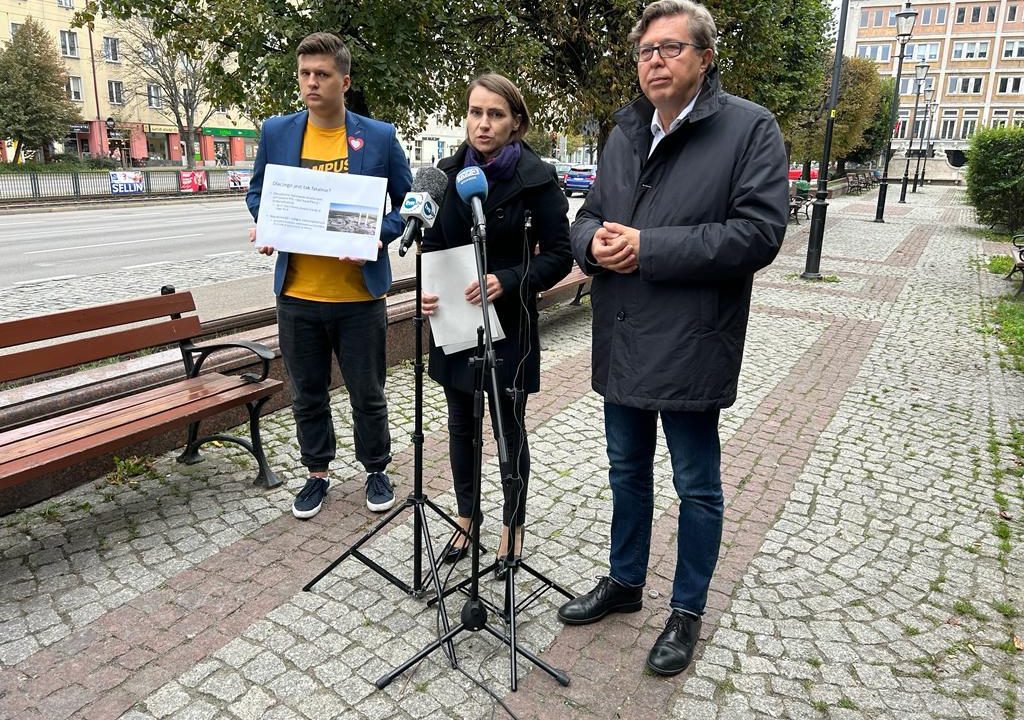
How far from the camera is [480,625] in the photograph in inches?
114

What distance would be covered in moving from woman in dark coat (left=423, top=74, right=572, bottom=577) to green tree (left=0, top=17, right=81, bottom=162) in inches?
1734

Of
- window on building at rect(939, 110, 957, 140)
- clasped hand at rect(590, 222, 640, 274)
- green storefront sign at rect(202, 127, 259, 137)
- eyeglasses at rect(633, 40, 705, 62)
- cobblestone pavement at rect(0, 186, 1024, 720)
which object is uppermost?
window on building at rect(939, 110, 957, 140)

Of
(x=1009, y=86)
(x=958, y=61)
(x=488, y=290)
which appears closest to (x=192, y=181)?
(x=488, y=290)

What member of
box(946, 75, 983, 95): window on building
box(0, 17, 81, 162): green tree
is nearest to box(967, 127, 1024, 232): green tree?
box(0, 17, 81, 162): green tree

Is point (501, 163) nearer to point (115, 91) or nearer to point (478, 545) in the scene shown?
point (478, 545)

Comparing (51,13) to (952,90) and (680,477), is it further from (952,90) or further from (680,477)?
(952,90)

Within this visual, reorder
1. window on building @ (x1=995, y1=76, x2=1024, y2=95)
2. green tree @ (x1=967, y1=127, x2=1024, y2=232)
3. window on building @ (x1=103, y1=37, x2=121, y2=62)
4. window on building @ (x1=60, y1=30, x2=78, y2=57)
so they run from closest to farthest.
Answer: green tree @ (x1=967, y1=127, x2=1024, y2=232) < window on building @ (x1=60, y1=30, x2=78, y2=57) < window on building @ (x1=103, y1=37, x2=121, y2=62) < window on building @ (x1=995, y1=76, x2=1024, y2=95)

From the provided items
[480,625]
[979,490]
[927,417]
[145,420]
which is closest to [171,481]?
[145,420]

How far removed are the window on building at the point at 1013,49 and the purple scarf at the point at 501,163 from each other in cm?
10027

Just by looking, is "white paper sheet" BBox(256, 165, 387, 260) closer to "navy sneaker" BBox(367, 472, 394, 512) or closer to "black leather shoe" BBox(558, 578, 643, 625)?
"navy sneaker" BBox(367, 472, 394, 512)

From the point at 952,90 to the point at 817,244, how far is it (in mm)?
89351

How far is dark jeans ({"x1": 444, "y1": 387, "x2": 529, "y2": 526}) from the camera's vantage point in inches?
126

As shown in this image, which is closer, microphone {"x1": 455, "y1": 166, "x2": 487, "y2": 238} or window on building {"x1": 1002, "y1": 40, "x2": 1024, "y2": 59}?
microphone {"x1": 455, "y1": 166, "x2": 487, "y2": 238}

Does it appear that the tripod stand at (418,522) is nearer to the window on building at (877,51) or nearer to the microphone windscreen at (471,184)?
the microphone windscreen at (471,184)
